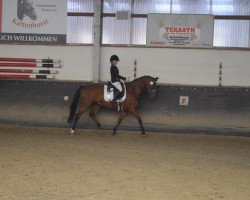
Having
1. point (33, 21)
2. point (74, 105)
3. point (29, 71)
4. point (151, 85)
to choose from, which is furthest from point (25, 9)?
point (151, 85)

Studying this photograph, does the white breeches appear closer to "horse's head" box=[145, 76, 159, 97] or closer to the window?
"horse's head" box=[145, 76, 159, 97]

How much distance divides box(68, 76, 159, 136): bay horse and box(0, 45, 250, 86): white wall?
712mm

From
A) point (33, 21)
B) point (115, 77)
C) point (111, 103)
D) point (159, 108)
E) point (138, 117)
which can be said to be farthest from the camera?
point (33, 21)

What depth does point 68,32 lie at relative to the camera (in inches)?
418

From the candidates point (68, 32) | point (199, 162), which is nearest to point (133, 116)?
point (68, 32)

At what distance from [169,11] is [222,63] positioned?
173cm

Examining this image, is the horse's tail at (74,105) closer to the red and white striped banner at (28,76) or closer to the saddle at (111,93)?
the saddle at (111,93)

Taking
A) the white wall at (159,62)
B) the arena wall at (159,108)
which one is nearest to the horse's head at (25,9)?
the white wall at (159,62)

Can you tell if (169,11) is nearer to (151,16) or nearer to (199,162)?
(151,16)

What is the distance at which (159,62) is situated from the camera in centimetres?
1044

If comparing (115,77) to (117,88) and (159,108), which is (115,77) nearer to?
(117,88)

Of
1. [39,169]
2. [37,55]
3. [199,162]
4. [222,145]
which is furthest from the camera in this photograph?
[37,55]

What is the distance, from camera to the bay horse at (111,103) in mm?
9766

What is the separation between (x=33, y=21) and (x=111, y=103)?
2837mm
